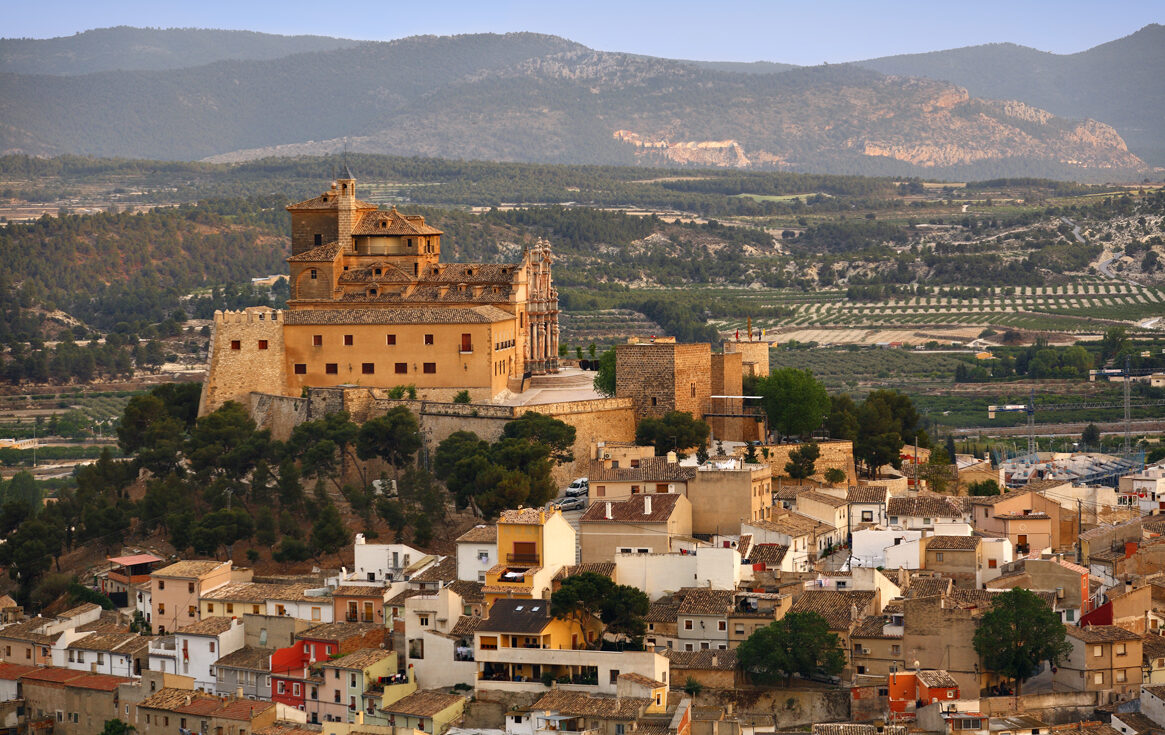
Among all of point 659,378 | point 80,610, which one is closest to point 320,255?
point 659,378

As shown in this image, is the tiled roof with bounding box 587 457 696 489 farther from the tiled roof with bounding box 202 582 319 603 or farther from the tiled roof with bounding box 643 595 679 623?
the tiled roof with bounding box 202 582 319 603

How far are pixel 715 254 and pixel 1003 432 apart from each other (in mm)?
62260

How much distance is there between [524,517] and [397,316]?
11.8 metres

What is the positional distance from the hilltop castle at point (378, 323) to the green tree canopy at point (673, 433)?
15.1 feet

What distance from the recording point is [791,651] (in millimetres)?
37844

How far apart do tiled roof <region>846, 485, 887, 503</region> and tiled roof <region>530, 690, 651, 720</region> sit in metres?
11.2

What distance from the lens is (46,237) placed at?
136 meters

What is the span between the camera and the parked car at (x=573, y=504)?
47.4 metres

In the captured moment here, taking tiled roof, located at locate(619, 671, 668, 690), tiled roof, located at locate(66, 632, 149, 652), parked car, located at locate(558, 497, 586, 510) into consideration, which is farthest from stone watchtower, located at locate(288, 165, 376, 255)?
tiled roof, located at locate(619, 671, 668, 690)

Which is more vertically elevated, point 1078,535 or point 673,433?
point 673,433

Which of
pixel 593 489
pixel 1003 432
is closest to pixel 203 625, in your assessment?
pixel 593 489

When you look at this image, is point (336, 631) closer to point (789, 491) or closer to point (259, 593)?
point (259, 593)

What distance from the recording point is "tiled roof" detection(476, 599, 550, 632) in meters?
39.4

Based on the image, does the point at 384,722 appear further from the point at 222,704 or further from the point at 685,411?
the point at 685,411
